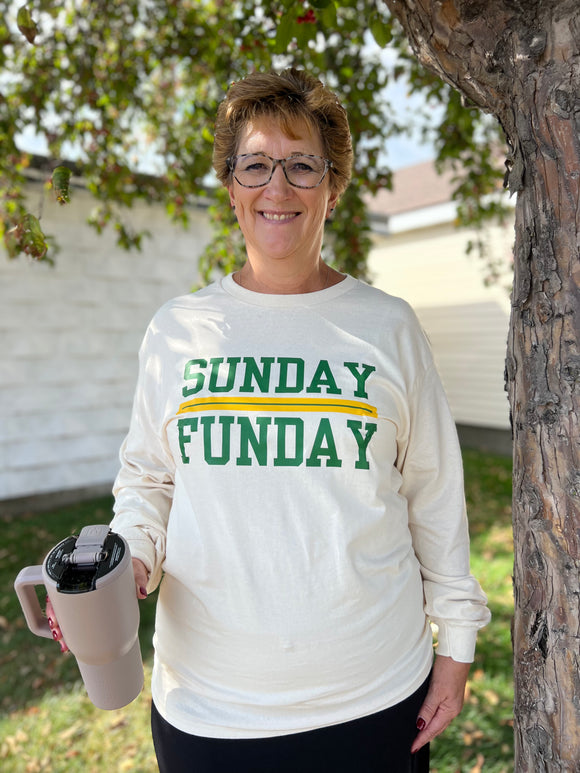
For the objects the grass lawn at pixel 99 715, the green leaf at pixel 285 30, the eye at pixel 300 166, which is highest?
the green leaf at pixel 285 30

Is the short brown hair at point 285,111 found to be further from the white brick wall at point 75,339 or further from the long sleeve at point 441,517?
the white brick wall at point 75,339

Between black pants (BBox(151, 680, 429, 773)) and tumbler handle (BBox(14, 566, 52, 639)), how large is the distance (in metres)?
0.41

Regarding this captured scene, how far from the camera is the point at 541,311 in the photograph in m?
1.34

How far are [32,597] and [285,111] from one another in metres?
1.23

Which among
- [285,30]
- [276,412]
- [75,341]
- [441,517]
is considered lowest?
[75,341]

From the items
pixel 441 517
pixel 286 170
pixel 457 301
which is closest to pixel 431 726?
pixel 441 517

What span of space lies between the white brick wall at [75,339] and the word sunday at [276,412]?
5.68 metres

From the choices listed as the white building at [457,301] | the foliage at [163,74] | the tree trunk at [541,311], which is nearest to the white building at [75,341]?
the foliage at [163,74]

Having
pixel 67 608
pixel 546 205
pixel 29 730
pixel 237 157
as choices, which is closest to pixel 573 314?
pixel 546 205

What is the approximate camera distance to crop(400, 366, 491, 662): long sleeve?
1576 mm

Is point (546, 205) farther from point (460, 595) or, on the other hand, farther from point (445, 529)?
point (460, 595)

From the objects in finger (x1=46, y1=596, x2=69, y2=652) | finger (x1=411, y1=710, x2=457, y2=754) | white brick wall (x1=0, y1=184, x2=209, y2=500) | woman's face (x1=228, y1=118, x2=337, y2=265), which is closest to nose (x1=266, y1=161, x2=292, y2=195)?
woman's face (x1=228, y1=118, x2=337, y2=265)

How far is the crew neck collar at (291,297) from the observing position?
1.61 meters

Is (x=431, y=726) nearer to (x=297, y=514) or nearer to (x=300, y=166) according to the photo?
(x=297, y=514)
